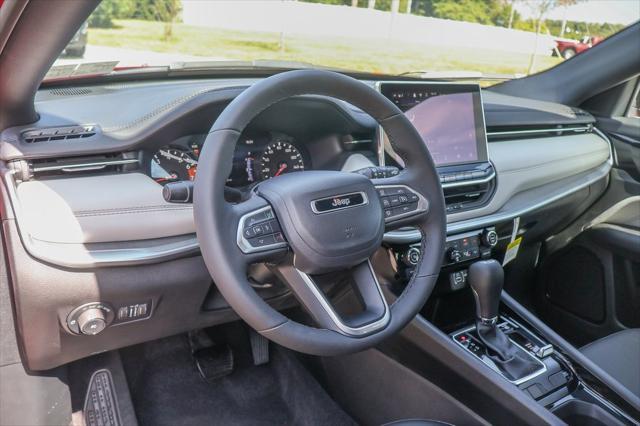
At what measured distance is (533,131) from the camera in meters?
2.60

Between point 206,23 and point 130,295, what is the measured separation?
184 cm

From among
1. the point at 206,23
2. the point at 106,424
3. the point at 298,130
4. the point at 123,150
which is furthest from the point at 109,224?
the point at 206,23

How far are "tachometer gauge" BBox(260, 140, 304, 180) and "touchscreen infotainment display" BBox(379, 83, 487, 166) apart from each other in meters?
0.37

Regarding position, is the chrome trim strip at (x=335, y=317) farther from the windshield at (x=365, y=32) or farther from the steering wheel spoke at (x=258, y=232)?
the windshield at (x=365, y=32)

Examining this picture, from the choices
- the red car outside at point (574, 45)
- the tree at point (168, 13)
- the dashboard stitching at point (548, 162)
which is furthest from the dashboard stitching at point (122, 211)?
the red car outside at point (574, 45)

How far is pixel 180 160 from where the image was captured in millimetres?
1740

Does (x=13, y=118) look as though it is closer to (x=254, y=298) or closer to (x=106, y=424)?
(x=254, y=298)

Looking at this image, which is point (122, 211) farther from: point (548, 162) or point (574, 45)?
point (574, 45)

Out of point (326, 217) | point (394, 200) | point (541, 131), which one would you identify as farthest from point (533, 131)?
point (326, 217)

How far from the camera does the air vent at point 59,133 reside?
59.0 inches

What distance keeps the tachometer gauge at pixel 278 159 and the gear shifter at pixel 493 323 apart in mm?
680

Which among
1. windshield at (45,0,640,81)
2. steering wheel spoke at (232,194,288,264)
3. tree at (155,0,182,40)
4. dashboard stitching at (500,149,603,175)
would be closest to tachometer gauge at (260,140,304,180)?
windshield at (45,0,640,81)

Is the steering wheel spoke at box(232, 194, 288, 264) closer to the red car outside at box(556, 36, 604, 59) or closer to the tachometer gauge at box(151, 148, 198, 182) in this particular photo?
the tachometer gauge at box(151, 148, 198, 182)

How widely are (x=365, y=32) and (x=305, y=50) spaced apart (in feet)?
2.11
